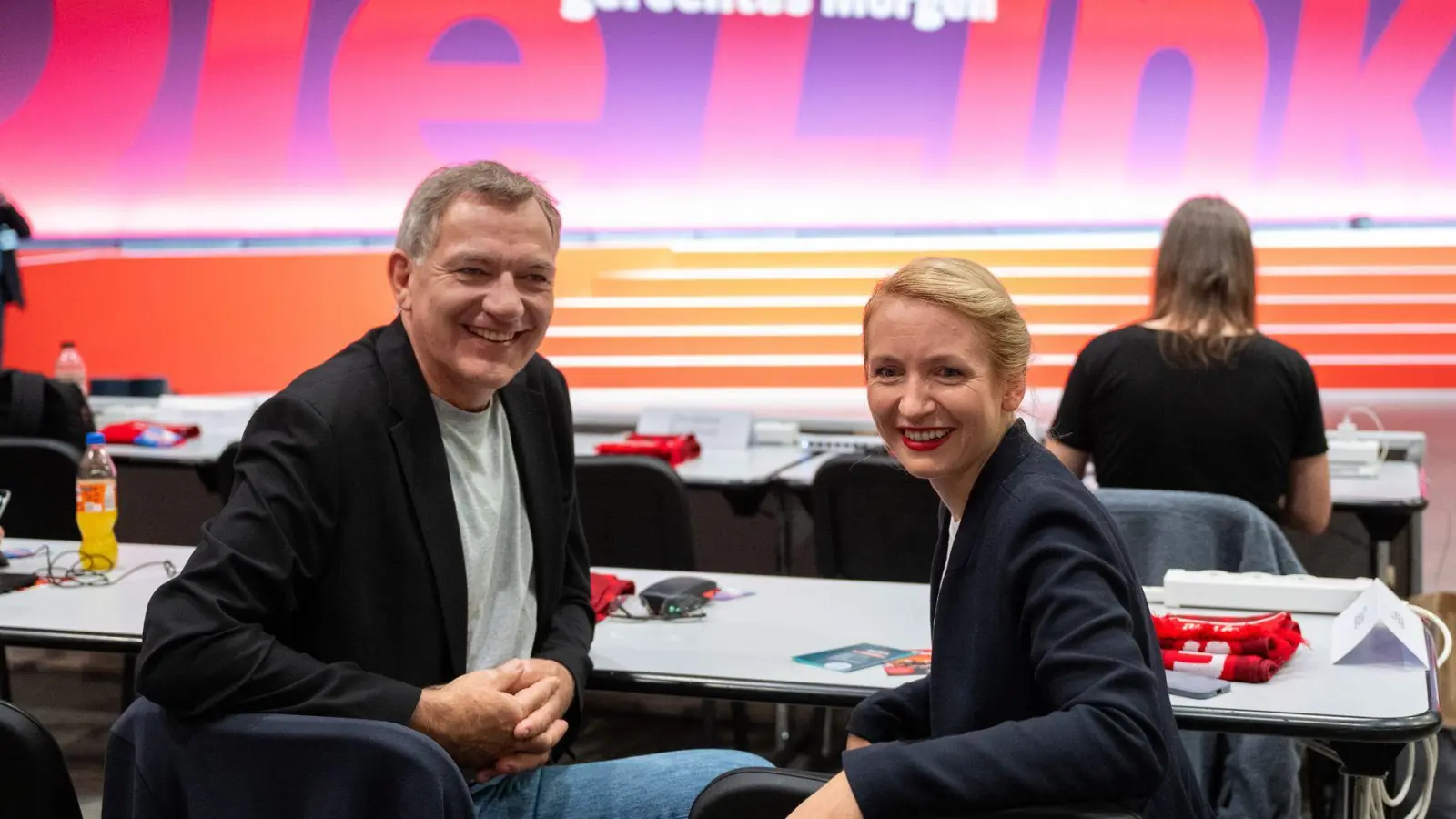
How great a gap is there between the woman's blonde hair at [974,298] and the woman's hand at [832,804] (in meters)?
0.45

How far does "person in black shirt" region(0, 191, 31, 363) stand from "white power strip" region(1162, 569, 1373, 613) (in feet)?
14.9

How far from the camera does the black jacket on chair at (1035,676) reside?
4.17 feet

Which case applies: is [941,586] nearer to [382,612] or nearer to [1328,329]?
[382,612]

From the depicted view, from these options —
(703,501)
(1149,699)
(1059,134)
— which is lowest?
(703,501)

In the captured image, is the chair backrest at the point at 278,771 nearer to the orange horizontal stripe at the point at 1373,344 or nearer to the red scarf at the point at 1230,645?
the red scarf at the point at 1230,645

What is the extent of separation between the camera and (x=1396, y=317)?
5043mm

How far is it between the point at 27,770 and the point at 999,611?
3.01 ft

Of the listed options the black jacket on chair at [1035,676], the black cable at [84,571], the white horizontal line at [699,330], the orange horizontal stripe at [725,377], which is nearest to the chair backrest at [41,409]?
the black cable at [84,571]

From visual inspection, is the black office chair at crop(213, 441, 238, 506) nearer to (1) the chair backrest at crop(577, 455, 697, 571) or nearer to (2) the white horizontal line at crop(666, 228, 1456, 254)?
(1) the chair backrest at crop(577, 455, 697, 571)

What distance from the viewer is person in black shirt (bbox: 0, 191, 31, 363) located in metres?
5.36

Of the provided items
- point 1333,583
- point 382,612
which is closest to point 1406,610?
point 1333,583

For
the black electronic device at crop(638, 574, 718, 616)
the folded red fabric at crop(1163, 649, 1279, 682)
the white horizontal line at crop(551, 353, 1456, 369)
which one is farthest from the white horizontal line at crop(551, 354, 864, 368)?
the folded red fabric at crop(1163, 649, 1279, 682)

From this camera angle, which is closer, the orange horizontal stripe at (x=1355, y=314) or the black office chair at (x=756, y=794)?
the black office chair at (x=756, y=794)

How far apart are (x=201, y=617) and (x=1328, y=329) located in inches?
175
